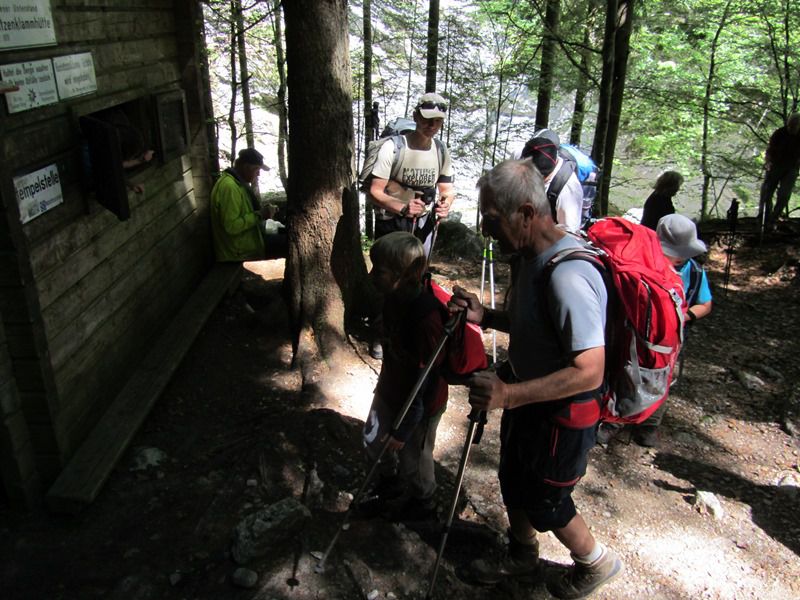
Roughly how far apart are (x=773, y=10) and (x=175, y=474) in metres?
13.1

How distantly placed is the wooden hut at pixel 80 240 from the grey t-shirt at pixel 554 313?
102 inches

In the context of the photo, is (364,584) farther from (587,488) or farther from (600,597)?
(587,488)

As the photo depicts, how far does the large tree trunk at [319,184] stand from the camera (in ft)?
15.4

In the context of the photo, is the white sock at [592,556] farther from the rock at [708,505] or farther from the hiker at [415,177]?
the hiker at [415,177]

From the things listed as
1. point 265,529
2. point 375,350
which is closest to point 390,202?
point 375,350

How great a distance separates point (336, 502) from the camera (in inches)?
147

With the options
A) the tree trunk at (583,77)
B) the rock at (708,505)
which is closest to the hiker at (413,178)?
the rock at (708,505)

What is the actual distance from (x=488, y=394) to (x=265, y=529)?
1600mm

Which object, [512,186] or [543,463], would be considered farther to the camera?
[543,463]

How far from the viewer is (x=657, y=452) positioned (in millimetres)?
4699

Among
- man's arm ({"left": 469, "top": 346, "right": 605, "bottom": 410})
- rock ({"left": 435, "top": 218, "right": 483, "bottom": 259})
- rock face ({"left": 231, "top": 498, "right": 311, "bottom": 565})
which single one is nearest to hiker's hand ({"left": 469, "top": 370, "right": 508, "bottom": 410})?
man's arm ({"left": 469, "top": 346, "right": 605, "bottom": 410})

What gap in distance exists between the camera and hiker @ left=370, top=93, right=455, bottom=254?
5.33 meters

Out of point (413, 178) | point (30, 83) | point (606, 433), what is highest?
point (30, 83)

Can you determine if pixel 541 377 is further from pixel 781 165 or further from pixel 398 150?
pixel 781 165
